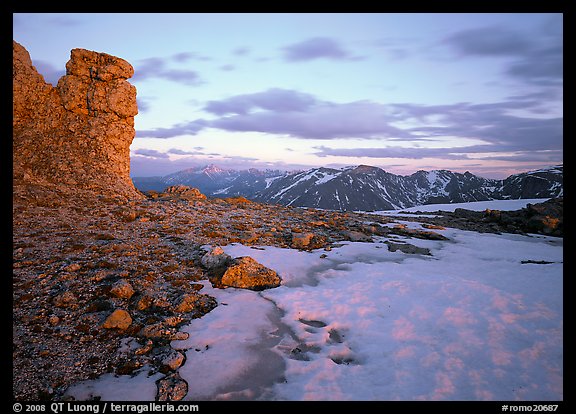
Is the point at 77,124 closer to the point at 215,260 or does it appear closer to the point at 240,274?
the point at 215,260

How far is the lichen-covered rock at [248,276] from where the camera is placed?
1237 cm

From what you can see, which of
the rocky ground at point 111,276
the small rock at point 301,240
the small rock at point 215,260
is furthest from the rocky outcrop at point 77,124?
the small rock at point 301,240

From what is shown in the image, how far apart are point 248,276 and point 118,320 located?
552 centimetres

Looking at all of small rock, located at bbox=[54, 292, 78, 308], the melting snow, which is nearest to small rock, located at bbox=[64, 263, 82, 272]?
small rock, located at bbox=[54, 292, 78, 308]

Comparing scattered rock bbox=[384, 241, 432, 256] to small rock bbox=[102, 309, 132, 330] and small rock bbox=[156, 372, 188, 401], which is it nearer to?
small rock bbox=[156, 372, 188, 401]

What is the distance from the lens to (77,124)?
2734 cm

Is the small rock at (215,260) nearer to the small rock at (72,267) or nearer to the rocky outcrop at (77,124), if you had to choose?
the small rock at (72,267)

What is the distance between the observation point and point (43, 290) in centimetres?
977

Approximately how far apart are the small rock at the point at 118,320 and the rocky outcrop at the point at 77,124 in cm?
2149

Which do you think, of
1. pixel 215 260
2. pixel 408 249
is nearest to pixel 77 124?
pixel 215 260

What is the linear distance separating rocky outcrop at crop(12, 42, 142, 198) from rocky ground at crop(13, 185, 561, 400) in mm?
2819
